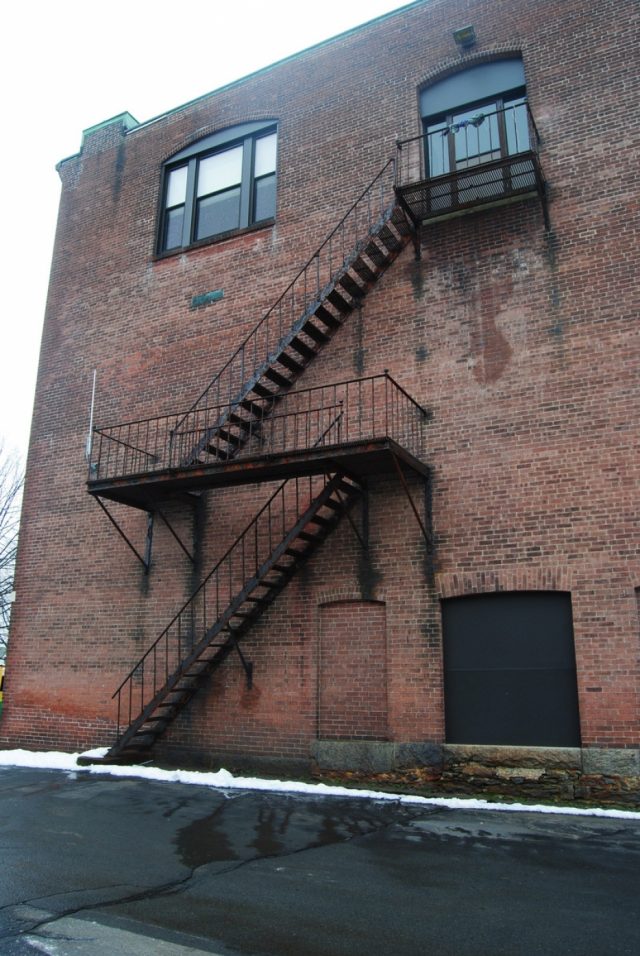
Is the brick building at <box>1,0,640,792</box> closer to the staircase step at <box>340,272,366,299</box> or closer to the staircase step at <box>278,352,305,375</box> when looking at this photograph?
the staircase step at <box>340,272,366,299</box>

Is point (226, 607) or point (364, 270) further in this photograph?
point (226, 607)

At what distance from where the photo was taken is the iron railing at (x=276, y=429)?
11.2 m

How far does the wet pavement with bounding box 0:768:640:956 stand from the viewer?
449cm

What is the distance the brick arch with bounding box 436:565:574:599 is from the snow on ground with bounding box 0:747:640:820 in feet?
8.52

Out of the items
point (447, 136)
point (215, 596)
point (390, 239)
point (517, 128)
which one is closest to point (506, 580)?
point (215, 596)

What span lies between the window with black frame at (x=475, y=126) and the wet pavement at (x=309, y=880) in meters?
8.46

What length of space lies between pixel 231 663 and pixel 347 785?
8.77 ft

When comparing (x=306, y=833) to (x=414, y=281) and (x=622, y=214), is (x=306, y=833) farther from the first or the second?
(x=622, y=214)

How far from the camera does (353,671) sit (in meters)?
10.6

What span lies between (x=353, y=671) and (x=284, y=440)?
3.83m

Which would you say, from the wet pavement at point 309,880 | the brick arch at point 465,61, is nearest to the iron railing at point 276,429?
the wet pavement at point 309,880

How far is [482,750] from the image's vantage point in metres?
9.57

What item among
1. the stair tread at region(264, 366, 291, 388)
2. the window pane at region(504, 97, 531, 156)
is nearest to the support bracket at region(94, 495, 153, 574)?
the stair tread at region(264, 366, 291, 388)

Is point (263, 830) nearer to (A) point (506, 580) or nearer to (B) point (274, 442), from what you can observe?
(A) point (506, 580)
